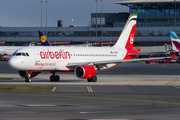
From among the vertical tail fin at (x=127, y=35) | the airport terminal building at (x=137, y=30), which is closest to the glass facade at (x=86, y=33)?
the airport terminal building at (x=137, y=30)

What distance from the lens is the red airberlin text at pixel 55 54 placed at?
36.4 m

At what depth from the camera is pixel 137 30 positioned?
459 ft

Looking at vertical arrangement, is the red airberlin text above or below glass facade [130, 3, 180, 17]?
below

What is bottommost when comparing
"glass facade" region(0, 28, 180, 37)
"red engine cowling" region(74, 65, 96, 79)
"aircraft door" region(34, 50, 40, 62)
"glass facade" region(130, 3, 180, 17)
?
"red engine cowling" region(74, 65, 96, 79)

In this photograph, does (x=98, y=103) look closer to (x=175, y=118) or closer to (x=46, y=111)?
(x=46, y=111)

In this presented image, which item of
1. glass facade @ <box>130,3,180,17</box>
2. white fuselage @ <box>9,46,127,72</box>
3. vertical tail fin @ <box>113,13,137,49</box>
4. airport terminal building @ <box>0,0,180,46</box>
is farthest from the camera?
glass facade @ <box>130,3,180,17</box>

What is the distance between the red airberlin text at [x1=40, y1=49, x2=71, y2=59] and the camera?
36375 mm

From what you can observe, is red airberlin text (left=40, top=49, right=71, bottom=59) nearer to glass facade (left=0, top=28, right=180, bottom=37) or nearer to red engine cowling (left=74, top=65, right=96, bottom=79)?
red engine cowling (left=74, top=65, right=96, bottom=79)

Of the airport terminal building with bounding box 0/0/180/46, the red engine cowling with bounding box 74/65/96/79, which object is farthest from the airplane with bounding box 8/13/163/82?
the airport terminal building with bounding box 0/0/180/46

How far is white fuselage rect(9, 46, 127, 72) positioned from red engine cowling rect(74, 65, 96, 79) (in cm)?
162

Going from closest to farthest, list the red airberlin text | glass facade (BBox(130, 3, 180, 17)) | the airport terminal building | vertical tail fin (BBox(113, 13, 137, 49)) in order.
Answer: the red airberlin text, vertical tail fin (BBox(113, 13, 137, 49)), the airport terminal building, glass facade (BBox(130, 3, 180, 17))

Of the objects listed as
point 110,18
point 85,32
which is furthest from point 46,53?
point 110,18

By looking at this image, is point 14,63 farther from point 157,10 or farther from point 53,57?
point 157,10

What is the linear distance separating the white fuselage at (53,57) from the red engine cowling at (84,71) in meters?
1.62
